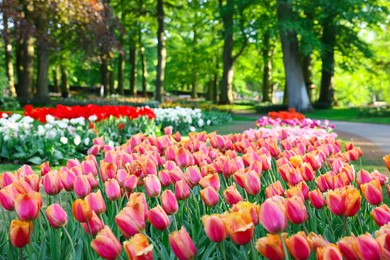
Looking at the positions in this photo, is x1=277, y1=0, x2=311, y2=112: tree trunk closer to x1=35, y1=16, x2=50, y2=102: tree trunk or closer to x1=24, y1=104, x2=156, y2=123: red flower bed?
x1=35, y1=16, x2=50, y2=102: tree trunk

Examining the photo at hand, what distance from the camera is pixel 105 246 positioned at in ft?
5.29

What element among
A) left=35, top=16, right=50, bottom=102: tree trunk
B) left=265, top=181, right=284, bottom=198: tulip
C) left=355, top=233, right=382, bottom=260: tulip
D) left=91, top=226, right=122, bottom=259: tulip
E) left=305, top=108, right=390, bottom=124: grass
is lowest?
left=305, top=108, right=390, bottom=124: grass

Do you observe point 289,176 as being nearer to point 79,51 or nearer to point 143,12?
point 79,51

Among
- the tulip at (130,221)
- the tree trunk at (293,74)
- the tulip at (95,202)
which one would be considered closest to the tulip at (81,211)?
the tulip at (95,202)

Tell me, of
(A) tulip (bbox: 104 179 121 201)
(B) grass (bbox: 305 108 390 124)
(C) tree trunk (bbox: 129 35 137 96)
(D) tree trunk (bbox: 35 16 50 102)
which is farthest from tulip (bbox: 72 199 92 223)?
(C) tree trunk (bbox: 129 35 137 96)

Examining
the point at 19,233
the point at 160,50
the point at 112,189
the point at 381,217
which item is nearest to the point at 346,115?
A: the point at 160,50

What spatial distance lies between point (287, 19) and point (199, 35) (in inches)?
723

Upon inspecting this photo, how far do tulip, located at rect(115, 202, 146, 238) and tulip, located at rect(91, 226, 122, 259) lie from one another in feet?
0.51

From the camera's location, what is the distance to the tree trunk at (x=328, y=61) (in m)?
26.8

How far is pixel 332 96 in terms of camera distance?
30.7 m

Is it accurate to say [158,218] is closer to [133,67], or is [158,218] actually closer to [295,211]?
[295,211]

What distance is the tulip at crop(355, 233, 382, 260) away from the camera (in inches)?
54.4

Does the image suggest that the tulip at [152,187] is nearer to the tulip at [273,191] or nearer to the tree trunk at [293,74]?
the tulip at [273,191]

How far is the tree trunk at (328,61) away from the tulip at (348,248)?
78.8 ft
